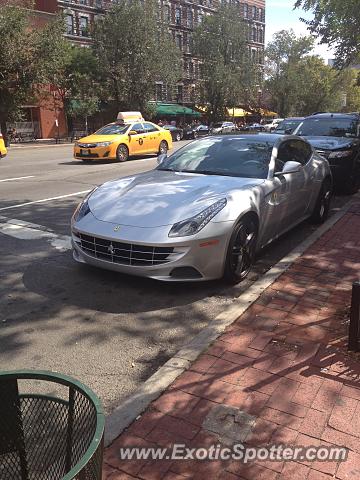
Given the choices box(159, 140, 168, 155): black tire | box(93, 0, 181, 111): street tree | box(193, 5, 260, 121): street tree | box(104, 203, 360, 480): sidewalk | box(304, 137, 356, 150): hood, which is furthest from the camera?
box(193, 5, 260, 121): street tree

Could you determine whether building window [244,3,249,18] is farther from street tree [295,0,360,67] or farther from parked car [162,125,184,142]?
street tree [295,0,360,67]

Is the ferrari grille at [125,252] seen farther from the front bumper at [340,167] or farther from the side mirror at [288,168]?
the front bumper at [340,167]

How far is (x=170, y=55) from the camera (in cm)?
4038

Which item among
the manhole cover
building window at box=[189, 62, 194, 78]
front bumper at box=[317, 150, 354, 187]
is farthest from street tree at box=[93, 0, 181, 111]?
the manhole cover

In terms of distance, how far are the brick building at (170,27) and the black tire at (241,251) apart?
34929 millimetres

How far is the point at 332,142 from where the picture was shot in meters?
9.90

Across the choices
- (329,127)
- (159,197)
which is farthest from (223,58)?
(159,197)

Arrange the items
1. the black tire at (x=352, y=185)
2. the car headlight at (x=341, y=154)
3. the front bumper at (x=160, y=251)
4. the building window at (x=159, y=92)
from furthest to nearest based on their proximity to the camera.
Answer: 1. the building window at (x=159, y=92)
2. the black tire at (x=352, y=185)
3. the car headlight at (x=341, y=154)
4. the front bumper at (x=160, y=251)

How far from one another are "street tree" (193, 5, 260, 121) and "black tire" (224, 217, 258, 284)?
47.0 metres

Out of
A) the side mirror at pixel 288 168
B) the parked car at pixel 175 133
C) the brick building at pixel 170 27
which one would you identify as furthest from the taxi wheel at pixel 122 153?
the brick building at pixel 170 27

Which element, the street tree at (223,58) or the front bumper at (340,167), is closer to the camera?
the front bumper at (340,167)

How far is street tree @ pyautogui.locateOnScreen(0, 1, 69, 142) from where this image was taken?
28453mm

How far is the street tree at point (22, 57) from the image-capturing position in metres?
28.5

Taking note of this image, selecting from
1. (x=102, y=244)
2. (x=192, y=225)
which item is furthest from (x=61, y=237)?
(x=192, y=225)
